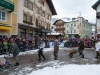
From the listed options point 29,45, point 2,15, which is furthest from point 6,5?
point 29,45

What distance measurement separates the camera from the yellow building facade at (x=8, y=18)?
19203mm

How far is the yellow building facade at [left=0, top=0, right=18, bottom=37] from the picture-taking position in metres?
19.2

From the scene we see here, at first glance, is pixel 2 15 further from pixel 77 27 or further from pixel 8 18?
pixel 77 27

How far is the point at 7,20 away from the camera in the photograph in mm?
21188

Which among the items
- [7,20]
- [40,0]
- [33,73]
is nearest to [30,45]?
[7,20]

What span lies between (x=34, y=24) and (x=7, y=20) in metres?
8.80

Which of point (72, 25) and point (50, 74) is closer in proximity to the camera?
point (50, 74)

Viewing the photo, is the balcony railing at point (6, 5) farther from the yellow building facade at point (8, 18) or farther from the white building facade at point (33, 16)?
the white building facade at point (33, 16)

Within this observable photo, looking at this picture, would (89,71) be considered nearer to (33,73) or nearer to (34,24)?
(33,73)

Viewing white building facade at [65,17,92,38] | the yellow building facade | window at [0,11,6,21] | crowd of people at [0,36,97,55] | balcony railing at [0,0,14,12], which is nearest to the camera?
crowd of people at [0,36,97,55]

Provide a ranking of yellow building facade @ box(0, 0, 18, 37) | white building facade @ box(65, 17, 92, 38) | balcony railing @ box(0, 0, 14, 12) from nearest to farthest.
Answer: balcony railing @ box(0, 0, 14, 12)
yellow building facade @ box(0, 0, 18, 37)
white building facade @ box(65, 17, 92, 38)

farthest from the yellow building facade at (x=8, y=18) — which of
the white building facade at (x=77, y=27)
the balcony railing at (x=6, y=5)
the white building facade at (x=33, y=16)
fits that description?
the white building facade at (x=77, y=27)

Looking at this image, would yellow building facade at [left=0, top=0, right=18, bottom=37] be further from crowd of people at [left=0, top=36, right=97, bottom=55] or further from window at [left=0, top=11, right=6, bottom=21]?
crowd of people at [left=0, top=36, right=97, bottom=55]

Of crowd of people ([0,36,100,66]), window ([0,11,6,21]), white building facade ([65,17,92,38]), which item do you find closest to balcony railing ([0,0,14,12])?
window ([0,11,6,21])
